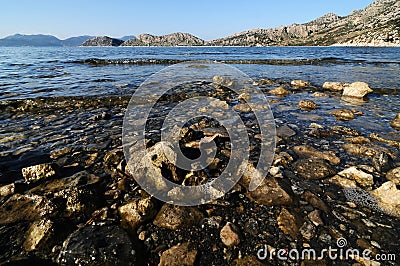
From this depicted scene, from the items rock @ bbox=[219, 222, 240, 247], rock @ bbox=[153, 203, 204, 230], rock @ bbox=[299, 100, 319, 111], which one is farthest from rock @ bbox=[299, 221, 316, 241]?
rock @ bbox=[299, 100, 319, 111]

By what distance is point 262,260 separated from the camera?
2.58 meters

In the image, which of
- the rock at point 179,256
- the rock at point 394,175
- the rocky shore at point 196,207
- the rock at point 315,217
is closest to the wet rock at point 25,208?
the rocky shore at point 196,207

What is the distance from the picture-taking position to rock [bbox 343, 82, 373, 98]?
33.1 ft

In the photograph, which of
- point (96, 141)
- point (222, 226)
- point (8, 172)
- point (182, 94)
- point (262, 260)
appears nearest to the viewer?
point (262, 260)

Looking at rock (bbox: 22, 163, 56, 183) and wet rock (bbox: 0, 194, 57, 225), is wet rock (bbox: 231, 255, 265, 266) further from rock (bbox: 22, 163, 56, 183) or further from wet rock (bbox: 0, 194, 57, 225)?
rock (bbox: 22, 163, 56, 183)

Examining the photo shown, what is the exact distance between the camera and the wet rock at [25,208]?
313 centimetres

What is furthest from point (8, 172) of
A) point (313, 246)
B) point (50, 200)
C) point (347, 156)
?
point (347, 156)

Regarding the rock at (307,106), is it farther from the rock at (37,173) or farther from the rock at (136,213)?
the rock at (37,173)

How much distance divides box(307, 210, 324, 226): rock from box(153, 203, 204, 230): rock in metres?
1.54

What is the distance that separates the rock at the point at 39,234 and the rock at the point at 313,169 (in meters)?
A: 4.04

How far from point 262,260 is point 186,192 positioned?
4.77ft

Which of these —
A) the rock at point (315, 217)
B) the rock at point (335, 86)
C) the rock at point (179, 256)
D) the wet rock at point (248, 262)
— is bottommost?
the wet rock at point (248, 262)

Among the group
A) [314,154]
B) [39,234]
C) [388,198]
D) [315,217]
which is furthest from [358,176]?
[39,234]

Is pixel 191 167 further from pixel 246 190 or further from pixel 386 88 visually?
pixel 386 88
